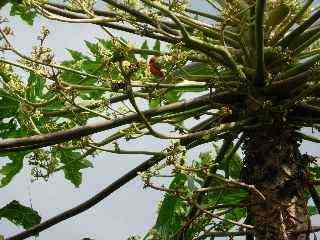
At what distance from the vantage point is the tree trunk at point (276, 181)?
12.1 ft

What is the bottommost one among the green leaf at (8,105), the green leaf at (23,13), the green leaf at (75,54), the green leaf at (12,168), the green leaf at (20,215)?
the green leaf at (20,215)

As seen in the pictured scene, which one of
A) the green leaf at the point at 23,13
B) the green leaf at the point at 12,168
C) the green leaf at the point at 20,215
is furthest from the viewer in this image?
the green leaf at the point at 23,13

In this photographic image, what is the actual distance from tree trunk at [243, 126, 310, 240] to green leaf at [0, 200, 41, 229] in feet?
5.04

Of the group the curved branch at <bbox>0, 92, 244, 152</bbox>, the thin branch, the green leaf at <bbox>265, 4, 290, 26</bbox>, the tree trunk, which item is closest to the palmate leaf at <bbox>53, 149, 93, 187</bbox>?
the curved branch at <bbox>0, 92, 244, 152</bbox>

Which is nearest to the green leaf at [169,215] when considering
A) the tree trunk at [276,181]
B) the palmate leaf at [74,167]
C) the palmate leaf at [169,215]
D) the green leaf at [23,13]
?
the palmate leaf at [169,215]

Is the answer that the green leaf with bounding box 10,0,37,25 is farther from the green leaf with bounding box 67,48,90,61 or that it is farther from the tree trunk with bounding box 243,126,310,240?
the tree trunk with bounding box 243,126,310,240

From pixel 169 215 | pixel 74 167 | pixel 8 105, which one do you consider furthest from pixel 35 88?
pixel 169 215

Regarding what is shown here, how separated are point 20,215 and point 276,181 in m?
1.80

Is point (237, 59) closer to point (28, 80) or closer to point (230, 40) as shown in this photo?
point (230, 40)

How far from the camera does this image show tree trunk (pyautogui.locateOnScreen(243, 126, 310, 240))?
3.69m

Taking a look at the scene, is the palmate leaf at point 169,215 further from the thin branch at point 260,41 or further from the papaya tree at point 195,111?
the thin branch at point 260,41

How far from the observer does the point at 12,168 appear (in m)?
4.90

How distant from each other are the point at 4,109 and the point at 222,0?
7.24 ft

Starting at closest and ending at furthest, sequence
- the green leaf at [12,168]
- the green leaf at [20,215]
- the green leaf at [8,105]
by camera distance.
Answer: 1. the green leaf at [20,215]
2. the green leaf at [8,105]
3. the green leaf at [12,168]
